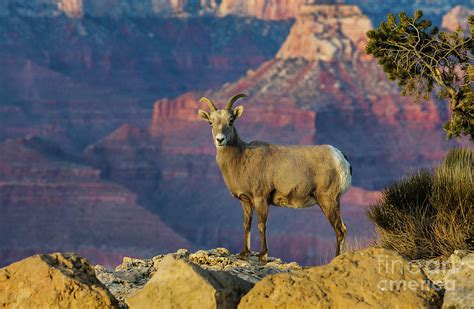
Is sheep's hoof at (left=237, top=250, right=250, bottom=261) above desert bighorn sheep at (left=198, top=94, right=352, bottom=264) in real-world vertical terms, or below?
below

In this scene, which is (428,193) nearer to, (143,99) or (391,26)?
(391,26)

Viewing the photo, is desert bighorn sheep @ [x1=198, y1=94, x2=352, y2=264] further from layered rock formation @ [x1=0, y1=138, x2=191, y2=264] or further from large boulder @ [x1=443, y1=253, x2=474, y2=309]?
layered rock formation @ [x1=0, y1=138, x2=191, y2=264]

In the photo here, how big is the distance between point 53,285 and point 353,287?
269 cm

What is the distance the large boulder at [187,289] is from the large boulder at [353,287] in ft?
0.87

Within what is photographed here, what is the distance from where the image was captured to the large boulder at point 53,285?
12.2 metres

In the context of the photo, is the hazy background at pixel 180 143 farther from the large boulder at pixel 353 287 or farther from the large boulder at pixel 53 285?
the large boulder at pixel 353 287

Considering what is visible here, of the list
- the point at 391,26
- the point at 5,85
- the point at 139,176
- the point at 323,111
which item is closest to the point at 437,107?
the point at 323,111

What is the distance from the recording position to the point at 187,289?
12.0m

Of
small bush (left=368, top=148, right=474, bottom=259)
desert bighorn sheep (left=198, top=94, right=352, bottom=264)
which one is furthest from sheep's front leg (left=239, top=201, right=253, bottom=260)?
small bush (left=368, top=148, right=474, bottom=259)

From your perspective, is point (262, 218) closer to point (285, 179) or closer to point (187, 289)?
point (285, 179)

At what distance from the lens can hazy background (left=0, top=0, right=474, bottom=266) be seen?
12256cm

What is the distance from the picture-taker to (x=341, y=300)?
11633 millimetres

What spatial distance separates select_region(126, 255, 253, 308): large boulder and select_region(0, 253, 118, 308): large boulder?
37cm

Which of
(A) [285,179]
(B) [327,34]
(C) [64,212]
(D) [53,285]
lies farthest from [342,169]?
(B) [327,34]
